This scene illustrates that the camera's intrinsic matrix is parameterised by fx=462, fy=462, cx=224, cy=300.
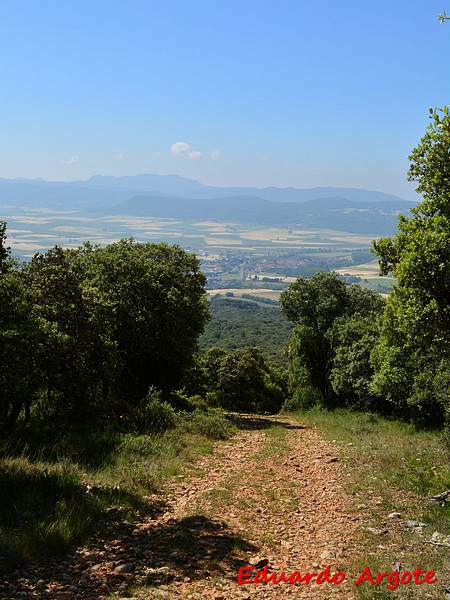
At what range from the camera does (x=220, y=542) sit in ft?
24.2

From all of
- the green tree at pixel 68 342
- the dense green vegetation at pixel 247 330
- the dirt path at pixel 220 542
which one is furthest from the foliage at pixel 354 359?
the dense green vegetation at pixel 247 330

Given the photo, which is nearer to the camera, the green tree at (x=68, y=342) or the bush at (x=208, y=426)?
the green tree at (x=68, y=342)

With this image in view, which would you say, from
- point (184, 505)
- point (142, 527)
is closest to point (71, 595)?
point (142, 527)

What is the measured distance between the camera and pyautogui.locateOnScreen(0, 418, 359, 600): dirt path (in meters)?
5.80

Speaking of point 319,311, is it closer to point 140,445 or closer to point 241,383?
point 241,383

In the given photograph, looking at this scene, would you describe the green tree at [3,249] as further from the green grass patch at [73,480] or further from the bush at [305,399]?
the bush at [305,399]

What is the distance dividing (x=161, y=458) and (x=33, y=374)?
428cm

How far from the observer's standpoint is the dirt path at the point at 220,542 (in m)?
5.80

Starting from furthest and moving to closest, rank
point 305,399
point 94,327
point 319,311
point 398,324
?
point 305,399 → point 319,311 → point 94,327 → point 398,324

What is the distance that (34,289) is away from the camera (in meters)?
14.7

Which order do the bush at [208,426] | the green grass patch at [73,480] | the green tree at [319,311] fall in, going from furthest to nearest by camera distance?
the green tree at [319,311], the bush at [208,426], the green grass patch at [73,480]

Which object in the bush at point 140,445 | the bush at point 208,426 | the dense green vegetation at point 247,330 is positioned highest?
the bush at point 140,445

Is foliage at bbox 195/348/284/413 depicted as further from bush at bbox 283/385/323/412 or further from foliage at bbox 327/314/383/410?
foliage at bbox 327/314/383/410

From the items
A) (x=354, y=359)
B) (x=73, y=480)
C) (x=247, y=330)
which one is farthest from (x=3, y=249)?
(x=247, y=330)
